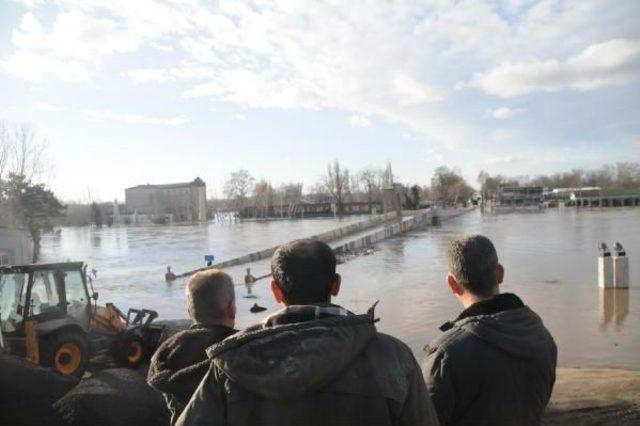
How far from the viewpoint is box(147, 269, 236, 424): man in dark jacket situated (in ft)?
7.72

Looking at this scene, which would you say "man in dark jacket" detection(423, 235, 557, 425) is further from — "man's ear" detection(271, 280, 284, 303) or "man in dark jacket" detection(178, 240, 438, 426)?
"man's ear" detection(271, 280, 284, 303)

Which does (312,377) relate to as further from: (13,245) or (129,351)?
(13,245)

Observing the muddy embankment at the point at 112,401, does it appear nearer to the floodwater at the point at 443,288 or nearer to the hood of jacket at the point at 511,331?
the floodwater at the point at 443,288

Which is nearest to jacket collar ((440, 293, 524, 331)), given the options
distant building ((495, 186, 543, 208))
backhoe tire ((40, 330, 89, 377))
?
backhoe tire ((40, 330, 89, 377))

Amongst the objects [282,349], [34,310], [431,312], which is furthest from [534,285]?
[282,349]

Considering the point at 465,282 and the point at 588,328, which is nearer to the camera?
the point at 465,282

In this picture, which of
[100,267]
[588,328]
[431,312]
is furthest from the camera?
[100,267]

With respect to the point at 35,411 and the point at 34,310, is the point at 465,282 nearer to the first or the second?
the point at 35,411

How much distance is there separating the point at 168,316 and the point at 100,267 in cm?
1984

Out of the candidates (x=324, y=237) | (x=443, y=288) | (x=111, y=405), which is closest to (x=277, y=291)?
(x=111, y=405)

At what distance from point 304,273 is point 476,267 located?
1.03m

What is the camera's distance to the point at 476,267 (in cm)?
Result: 271

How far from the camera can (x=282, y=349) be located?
5.88 ft

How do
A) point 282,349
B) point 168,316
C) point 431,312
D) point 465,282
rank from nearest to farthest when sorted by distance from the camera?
point 282,349
point 465,282
point 431,312
point 168,316
